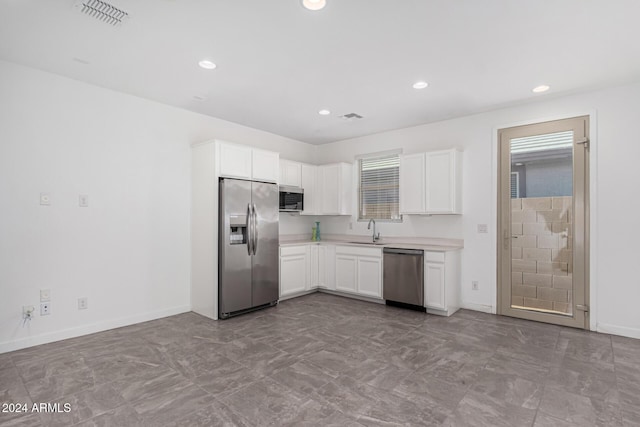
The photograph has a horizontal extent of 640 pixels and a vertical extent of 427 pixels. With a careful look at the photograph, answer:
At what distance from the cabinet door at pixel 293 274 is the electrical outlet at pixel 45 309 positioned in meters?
2.78

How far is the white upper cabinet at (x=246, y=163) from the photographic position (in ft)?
14.3

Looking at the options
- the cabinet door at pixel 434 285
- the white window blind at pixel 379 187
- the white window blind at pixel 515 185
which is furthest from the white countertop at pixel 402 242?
the white window blind at pixel 515 185

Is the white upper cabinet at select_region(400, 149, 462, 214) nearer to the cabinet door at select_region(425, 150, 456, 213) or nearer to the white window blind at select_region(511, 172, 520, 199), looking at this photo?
the cabinet door at select_region(425, 150, 456, 213)

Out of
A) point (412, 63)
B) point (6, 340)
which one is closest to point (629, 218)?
point (412, 63)

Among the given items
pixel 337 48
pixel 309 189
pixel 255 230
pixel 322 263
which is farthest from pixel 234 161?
pixel 322 263

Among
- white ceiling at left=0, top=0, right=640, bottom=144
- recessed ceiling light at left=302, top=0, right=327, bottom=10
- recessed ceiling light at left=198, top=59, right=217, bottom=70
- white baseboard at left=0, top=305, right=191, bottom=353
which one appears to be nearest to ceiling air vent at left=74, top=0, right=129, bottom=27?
white ceiling at left=0, top=0, right=640, bottom=144

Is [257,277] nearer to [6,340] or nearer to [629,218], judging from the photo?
[6,340]

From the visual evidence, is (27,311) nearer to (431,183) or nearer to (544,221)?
(431,183)

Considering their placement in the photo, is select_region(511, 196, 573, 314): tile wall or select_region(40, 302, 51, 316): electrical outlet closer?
select_region(40, 302, 51, 316): electrical outlet

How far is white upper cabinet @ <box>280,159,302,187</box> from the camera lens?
18.3 ft

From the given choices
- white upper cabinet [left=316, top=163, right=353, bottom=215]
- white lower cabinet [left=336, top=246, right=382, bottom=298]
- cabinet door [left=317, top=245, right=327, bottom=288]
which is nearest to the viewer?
white lower cabinet [left=336, top=246, right=382, bottom=298]

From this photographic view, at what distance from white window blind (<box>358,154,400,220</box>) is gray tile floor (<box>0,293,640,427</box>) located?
7.06 ft

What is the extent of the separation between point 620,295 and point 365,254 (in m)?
3.03

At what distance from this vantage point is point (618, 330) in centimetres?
368
